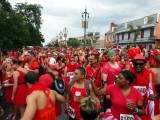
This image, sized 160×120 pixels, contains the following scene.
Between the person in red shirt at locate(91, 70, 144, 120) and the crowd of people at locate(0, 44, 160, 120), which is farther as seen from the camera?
the person in red shirt at locate(91, 70, 144, 120)

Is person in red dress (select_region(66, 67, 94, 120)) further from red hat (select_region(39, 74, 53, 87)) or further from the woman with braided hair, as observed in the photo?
the woman with braided hair

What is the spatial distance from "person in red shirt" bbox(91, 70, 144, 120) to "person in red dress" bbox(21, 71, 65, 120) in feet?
3.18

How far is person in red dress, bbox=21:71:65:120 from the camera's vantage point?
338cm

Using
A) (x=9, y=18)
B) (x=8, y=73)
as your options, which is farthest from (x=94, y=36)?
(x=8, y=73)

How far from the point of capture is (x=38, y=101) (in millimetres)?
3531

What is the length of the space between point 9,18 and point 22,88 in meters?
30.8

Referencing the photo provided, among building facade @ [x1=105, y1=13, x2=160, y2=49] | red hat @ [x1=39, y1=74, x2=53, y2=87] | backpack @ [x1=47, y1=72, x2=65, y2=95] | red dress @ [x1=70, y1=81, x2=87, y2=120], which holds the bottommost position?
red dress @ [x1=70, y1=81, x2=87, y2=120]

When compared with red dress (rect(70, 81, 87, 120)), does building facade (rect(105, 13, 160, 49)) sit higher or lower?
higher

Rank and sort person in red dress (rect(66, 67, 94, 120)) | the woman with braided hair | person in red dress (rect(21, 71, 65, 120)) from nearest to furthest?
the woman with braided hair < person in red dress (rect(21, 71, 65, 120)) < person in red dress (rect(66, 67, 94, 120))

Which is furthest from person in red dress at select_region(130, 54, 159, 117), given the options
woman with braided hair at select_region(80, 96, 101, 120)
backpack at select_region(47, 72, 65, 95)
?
woman with braided hair at select_region(80, 96, 101, 120)

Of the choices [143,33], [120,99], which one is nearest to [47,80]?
[120,99]

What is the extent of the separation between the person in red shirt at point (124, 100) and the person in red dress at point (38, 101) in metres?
0.97

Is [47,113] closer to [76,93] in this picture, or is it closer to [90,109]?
[90,109]

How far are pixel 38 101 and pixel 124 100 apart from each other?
1.34 m
